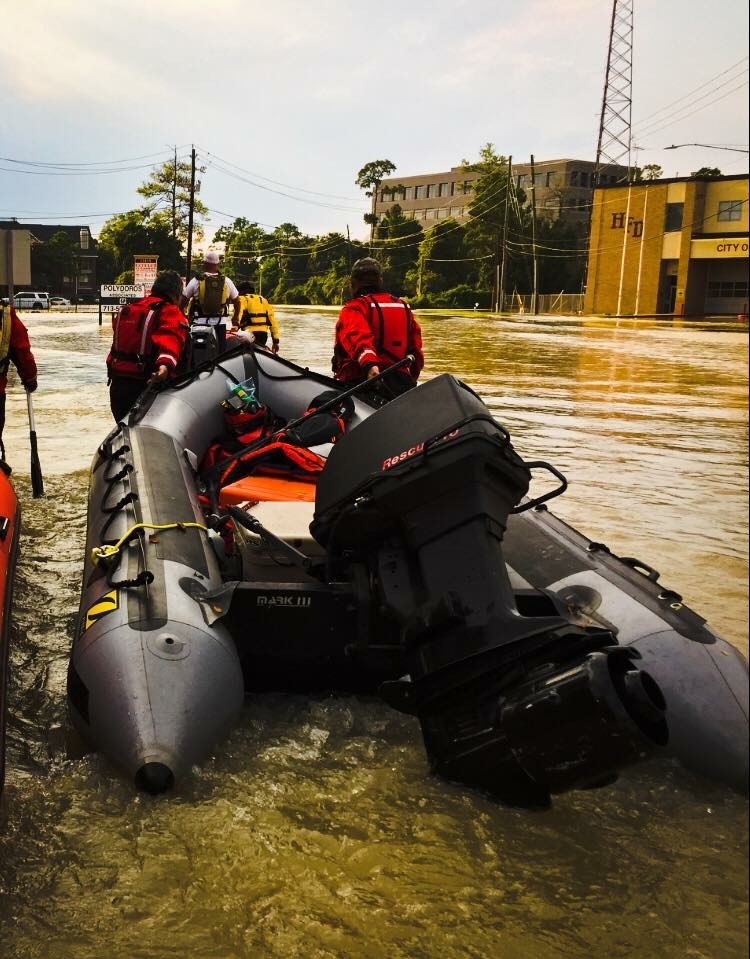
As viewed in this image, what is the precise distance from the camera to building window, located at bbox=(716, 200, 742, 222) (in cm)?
3216

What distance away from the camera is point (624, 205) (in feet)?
113

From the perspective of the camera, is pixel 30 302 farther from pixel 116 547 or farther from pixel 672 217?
pixel 116 547

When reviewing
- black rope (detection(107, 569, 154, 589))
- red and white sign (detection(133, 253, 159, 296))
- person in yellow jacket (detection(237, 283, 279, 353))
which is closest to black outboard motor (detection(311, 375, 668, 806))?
black rope (detection(107, 569, 154, 589))

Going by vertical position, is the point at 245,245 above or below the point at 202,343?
above

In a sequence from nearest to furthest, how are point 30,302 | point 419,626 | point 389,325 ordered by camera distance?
point 419,626 < point 389,325 < point 30,302

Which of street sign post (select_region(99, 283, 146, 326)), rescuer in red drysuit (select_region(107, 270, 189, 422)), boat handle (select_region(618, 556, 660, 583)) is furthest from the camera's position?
street sign post (select_region(99, 283, 146, 326))

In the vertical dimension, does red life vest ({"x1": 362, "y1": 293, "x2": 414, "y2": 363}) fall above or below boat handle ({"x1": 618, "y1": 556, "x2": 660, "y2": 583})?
above

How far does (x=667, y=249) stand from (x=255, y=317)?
2916 centimetres

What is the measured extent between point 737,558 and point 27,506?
3666 millimetres

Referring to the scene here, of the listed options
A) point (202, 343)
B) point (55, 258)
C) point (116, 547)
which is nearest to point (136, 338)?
point (202, 343)

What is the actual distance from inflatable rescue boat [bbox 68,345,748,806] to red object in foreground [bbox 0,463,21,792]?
0.67 feet

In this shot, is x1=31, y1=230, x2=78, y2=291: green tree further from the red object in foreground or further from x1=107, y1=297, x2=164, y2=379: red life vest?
the red object in foreground

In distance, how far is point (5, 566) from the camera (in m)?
2.73

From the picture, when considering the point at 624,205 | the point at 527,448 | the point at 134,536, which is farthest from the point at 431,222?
the point at 134,536
